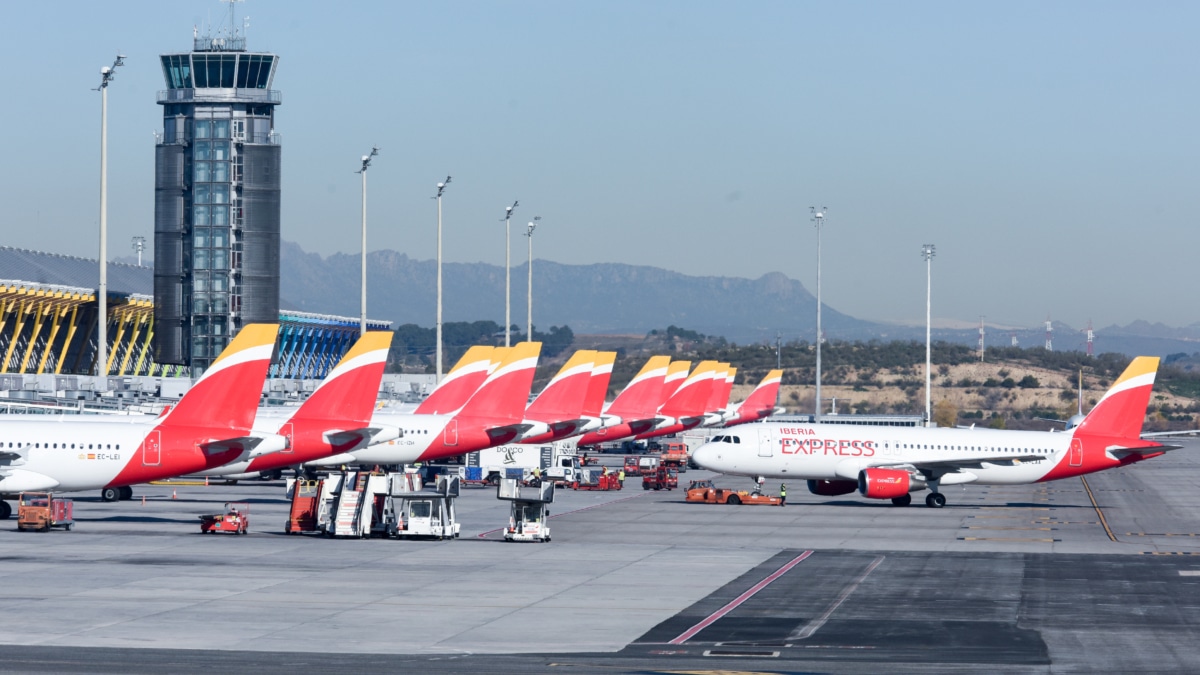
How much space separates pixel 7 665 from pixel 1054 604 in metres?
25.4

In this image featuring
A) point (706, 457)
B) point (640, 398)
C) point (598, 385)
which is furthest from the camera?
point (640, 398)

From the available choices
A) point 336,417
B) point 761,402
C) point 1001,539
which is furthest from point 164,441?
point 761,402

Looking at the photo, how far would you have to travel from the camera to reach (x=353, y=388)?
60812 millimetres

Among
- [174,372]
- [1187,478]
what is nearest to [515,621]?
[1187,478]

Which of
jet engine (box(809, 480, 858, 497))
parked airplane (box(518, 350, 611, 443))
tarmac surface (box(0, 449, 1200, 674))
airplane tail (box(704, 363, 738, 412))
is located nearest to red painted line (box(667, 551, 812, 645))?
tarmac surface (box(0, 449, 1200, 674))

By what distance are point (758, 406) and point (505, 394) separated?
8232 cm

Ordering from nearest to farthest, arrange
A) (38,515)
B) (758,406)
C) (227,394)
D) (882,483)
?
1. (38,515)
2. (227,394)
3. (882,483)
4. (758,406)

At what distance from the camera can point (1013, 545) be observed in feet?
184

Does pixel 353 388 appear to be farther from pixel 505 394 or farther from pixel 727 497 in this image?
pixel 727 497

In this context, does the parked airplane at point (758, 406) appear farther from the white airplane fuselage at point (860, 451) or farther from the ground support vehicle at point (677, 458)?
the white airplane fuselage at point (860, 451)

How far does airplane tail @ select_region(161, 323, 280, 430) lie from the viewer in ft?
179

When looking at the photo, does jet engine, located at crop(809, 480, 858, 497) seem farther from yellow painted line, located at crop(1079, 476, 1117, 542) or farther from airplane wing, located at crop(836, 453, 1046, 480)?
yellow painted line, located at crop(1079, 476, 1117, 542)

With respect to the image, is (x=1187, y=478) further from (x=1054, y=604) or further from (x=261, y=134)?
(x=261, y=134)

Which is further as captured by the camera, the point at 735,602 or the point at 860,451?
the point at 860,451
